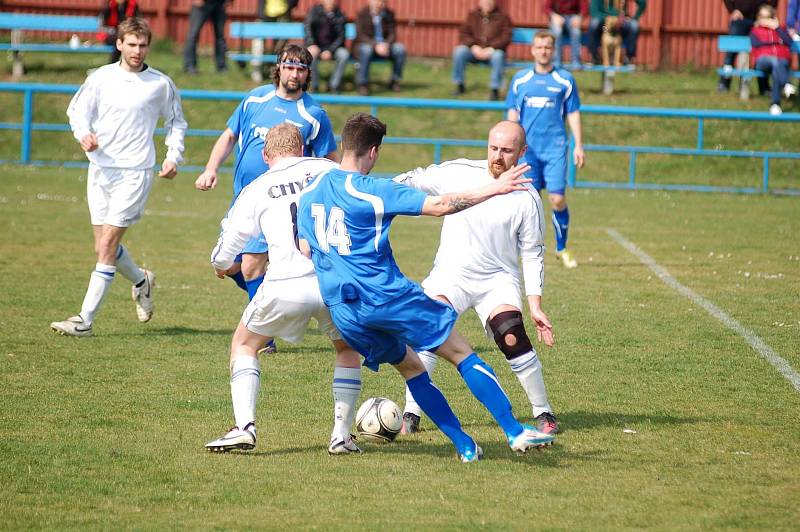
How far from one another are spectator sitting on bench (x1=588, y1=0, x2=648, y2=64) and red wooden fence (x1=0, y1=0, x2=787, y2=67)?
270 cm

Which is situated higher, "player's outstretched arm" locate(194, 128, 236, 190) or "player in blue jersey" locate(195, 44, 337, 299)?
"player in blue jersey" locate(195, 44, 337, 299)

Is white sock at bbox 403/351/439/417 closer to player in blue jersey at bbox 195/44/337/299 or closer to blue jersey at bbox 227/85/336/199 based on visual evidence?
player in blue jersey at bbox 195/44/337/299

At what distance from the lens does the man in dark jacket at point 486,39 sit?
23469 mm

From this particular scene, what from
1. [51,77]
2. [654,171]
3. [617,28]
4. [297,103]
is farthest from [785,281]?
[51,77]

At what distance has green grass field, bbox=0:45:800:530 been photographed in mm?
4840

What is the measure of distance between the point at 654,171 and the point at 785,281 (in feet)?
33.4

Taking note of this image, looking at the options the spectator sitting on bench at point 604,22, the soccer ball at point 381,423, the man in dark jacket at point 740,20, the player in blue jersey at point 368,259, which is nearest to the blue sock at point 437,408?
the player in blue jersey at point 368,259

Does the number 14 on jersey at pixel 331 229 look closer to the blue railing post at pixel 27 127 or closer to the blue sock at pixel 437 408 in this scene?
the blue sock at pixel 437 408

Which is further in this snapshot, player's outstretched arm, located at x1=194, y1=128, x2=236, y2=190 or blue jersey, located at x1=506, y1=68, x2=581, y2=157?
blue jersey, located at x1=506, y1=68, x2=581, y2=157

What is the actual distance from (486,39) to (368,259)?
19172 millimetres

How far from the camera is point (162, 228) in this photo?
14773 mm

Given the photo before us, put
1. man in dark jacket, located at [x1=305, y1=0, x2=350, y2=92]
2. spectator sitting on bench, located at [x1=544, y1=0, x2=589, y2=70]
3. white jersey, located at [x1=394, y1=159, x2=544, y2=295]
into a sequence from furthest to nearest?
spectator sitting on bench, located at [x1=544, y1=0, x2=589, y2=70] → man in dark jacket, located at [x1=305, y1=0, x2=350, y2=92] → white jersey, located at [x1=394, y1=159, x2=544, y2=295]

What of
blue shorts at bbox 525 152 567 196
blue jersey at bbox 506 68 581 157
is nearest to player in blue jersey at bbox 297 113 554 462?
blue shorts at bbox 525 152 567 196

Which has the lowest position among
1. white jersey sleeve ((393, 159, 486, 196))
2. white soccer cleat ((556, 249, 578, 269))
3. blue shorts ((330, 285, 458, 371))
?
white soccer cleat ((556, 249, 578, 269))
